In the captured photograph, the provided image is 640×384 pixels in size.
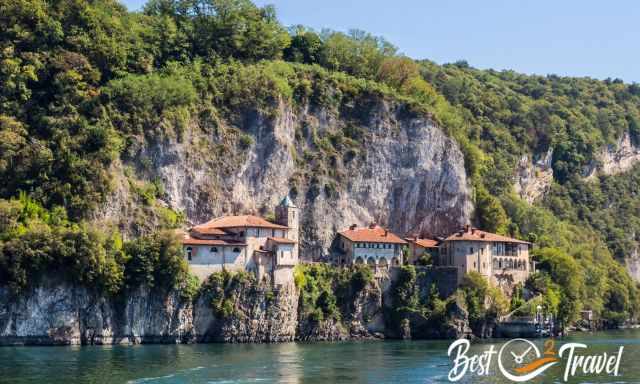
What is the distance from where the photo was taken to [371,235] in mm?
117438

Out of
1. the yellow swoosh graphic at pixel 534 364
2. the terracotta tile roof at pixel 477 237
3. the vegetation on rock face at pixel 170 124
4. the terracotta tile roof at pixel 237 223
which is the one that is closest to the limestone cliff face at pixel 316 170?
the vegetation on rock face at pixel 170 124

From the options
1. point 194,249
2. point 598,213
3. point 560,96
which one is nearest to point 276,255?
point 194,249

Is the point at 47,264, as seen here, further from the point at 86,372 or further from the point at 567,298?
the point at 567,298

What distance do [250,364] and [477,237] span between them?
4318cm

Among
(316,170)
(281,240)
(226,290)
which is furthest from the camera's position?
(316,170)

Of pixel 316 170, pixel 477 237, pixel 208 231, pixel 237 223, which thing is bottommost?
pixel 208 231

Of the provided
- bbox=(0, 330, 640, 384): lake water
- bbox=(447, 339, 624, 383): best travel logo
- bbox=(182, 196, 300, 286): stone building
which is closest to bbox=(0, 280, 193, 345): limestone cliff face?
bbox=(0, 330, 640, 384): lake water

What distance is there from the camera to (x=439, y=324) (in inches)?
4348

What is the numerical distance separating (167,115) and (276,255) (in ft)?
58.7

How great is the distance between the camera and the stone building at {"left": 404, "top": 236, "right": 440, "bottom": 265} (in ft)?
389

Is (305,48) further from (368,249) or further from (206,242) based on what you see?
(206,242)

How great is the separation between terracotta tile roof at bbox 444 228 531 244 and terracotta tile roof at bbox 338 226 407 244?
5.48m

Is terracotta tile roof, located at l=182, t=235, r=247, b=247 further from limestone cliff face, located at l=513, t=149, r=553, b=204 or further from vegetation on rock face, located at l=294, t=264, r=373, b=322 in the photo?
limestone cliff face, located at l=513, t=149, r=553, b=204

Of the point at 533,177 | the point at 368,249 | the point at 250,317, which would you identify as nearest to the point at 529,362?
the point at 250,317
